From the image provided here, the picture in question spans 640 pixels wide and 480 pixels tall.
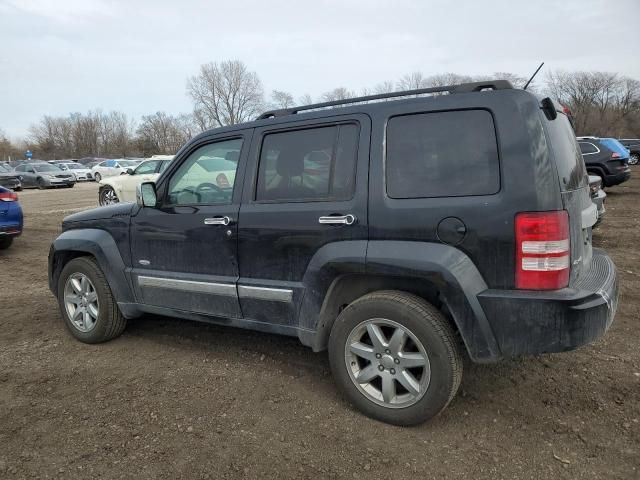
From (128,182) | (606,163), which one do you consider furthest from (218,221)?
(606,163)

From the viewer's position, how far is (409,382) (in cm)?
279

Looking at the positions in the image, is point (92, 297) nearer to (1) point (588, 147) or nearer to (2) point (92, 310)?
(2) point (92, 310)

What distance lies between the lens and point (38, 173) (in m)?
28.1

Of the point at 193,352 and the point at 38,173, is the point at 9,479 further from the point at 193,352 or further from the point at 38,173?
the point at 38,173

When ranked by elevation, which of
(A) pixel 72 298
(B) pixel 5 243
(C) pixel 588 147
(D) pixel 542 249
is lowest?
(B) pixel 5 243

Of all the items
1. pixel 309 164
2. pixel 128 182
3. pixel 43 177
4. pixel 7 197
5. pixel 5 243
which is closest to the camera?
pixel 309 164

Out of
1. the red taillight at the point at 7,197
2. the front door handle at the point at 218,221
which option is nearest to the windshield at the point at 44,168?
the red taillight at the point at 7,197

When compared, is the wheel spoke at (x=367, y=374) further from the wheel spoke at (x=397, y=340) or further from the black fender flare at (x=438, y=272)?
the black fender flare at (x=438, y=272)

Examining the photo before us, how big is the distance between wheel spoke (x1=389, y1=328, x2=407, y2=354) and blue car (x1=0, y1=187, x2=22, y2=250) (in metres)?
8.05

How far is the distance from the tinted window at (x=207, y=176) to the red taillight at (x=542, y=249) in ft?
6.61

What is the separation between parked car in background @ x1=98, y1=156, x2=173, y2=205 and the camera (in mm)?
14539

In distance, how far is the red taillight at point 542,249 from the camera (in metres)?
2.43

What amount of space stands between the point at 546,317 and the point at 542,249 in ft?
1.16

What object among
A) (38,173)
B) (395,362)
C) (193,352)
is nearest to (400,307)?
(395,362)
